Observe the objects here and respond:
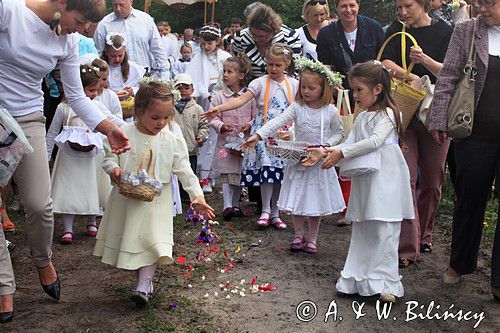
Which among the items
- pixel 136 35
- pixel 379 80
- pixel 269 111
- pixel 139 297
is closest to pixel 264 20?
pixel 269 111

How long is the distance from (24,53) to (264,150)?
144 inches

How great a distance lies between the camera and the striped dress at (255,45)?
332 inches

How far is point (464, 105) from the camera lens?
564 centimetres

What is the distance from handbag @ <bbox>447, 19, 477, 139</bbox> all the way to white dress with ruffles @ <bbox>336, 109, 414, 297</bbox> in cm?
46

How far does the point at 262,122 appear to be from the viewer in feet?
26.6

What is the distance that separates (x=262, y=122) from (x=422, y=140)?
198cm

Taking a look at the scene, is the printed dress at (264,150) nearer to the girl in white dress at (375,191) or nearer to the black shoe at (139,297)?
the girl in white dress at (375,191)

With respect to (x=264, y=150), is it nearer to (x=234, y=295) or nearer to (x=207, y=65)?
(x=234, y=295)

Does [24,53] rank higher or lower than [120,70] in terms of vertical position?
higher

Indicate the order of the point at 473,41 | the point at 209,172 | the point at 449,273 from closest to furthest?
the point at 473,41 → the point at 449,273 → the point at 209,172

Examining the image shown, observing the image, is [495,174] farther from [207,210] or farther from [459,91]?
[207,210]

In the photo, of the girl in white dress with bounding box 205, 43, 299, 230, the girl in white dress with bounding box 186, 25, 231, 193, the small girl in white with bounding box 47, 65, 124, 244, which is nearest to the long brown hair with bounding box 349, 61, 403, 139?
the girl in white dress with bounding box 205, 43, 299, 230

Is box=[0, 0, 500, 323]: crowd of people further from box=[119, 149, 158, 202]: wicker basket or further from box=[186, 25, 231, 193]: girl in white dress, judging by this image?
box=[186, 25, 231, 193]: girl in white dress

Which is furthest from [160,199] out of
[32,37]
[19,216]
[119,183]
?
[19,216]
